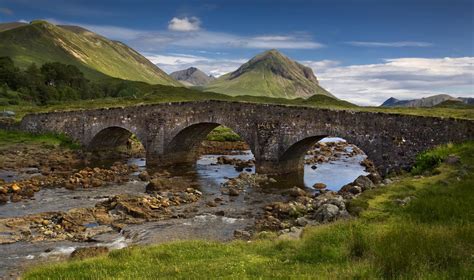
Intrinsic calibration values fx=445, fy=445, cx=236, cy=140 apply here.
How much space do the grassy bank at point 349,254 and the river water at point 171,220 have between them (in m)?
4.90

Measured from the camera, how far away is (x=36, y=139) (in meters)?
49.0

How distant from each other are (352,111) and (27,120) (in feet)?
130

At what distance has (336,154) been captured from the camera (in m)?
52.4

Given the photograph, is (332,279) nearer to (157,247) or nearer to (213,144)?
(157,247)

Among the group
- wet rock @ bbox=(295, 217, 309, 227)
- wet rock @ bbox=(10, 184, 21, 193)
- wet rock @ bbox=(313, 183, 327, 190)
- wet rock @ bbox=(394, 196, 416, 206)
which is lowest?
wet rock @ bbox=(313, 183, 327, 190)

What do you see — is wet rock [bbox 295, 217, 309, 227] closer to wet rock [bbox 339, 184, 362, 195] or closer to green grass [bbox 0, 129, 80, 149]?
wet rock [bbox 339, 184, 362, 195]

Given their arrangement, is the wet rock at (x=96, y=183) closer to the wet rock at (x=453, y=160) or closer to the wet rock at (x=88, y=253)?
the wet rock at (x=88, y=253)

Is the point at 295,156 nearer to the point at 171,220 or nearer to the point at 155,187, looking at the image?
the point at 155,187

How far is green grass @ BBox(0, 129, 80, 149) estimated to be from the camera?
155 feet

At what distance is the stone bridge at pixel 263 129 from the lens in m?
26.2

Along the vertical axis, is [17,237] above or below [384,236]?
below

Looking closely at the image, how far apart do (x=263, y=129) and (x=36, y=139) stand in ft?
91.9

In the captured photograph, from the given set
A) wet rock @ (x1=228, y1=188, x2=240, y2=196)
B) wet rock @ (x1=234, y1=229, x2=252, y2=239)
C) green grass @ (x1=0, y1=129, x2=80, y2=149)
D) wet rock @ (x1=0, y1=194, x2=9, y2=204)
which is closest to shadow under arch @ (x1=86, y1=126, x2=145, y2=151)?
Result: green grass @ (x1=0, y1=129, x2=80, y2=149)

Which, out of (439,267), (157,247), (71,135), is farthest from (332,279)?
(71,135)
